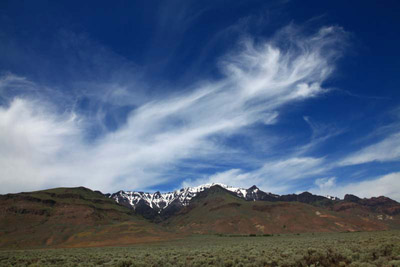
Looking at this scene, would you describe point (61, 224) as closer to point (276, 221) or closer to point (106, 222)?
point (106, 222)

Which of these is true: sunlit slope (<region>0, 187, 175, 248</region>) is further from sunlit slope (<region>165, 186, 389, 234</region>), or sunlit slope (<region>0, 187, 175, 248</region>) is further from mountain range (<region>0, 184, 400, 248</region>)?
sunlit slope (<region>165, 186, 389, 234</region>)

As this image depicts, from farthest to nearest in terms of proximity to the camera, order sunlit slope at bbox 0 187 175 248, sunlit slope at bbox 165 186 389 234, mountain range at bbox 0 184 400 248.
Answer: sunlit slope at bbox 165 186 389 234
mountain range at bbox 0 184 400 248
sunlit slope at bbox 0 187 175 248

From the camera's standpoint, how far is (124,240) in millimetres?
97688

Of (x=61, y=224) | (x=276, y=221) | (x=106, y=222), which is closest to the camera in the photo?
(x=61, y=224)

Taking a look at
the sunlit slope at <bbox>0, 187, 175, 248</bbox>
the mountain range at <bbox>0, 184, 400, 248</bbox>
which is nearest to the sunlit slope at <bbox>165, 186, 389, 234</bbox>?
the mountain range at <bbox>0, 184, 400, 248</bbox>

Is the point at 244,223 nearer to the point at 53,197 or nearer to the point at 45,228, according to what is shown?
the point at 45,228

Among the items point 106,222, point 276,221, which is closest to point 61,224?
point 106,222

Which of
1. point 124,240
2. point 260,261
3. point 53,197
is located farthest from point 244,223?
point 260,261

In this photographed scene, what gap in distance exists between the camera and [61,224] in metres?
114

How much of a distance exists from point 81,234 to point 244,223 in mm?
79129

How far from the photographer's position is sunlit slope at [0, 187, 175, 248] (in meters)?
93.9

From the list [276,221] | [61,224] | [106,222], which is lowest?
[276,221]

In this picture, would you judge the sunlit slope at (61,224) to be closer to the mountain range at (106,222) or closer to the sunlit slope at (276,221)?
the mountain range at (106,222)

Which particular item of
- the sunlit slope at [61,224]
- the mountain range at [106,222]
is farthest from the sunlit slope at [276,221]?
the sunlit slope at [61,224]
